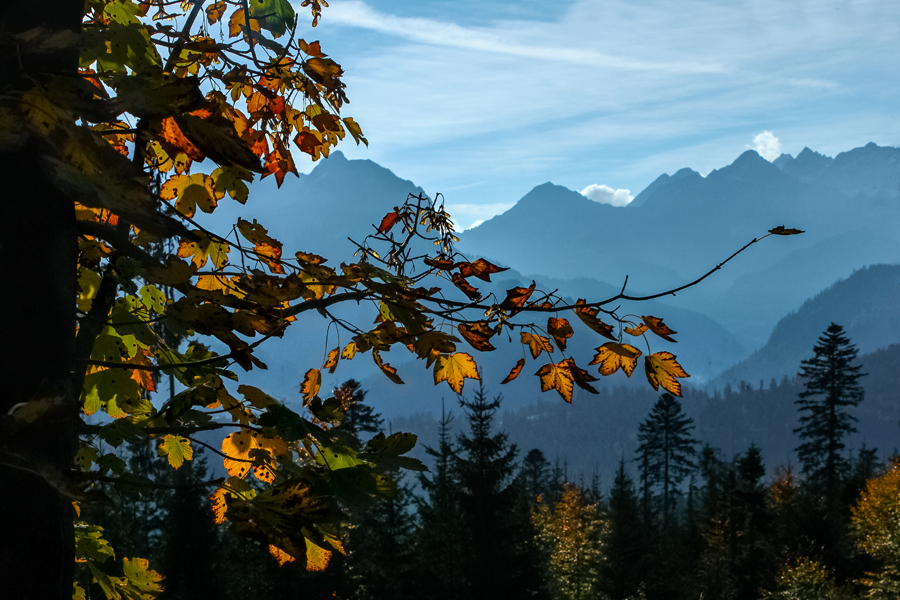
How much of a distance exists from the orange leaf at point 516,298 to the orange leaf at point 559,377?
269mm

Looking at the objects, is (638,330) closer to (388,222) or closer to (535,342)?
(535,342)

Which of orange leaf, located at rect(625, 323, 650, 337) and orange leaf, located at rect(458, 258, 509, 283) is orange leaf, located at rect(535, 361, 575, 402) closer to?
orange leaf, located at rect(625, 323, 650, 337)

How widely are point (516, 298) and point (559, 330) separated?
9.5 inches

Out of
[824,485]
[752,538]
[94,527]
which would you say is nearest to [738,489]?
[752,538]

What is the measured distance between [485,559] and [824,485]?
3415 cm

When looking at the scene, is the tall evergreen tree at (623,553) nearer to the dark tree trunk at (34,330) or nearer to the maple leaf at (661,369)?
the maple leaf at (661,369)

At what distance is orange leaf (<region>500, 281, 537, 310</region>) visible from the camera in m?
1.67

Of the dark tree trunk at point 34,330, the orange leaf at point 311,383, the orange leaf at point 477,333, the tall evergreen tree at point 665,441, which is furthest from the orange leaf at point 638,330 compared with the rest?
the tall evergreen tree at point 665,441

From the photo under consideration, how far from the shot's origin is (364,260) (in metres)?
2.00

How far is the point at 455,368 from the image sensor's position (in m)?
1.93

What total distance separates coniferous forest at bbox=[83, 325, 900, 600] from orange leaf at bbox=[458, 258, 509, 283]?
8048 mm

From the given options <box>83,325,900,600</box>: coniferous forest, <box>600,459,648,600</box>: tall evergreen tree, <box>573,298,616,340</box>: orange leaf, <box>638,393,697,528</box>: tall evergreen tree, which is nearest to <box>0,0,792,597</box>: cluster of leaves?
<box>573,298,616,340</box>: orange leaf

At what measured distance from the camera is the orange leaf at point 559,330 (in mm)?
1819

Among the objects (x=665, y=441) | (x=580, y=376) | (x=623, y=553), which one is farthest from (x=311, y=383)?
(x=665, y=441)
